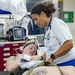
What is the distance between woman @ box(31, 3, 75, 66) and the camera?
74.1 inches

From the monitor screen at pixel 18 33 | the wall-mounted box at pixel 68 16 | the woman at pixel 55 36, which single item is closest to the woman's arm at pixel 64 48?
the woman at pixel 55 36

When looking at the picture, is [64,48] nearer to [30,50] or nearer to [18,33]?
[30,50]

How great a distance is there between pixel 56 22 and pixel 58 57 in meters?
0.35

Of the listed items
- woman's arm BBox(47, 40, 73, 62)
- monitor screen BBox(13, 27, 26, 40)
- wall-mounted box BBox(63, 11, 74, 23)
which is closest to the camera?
woman's arm BBox(47, 40, 73, 62)

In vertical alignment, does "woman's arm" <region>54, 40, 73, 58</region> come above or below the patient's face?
above

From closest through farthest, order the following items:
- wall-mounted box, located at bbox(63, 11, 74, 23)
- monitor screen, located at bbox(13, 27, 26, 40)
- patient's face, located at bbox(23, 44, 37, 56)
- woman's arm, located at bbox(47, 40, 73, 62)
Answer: woman's arm, located at bbox(47, 40, 73, 62)
patient's face, located at bbox(23, 44, 37, 56)
monitor screen, located at bbox(13, 27, 26, 40)
wall-mounted box, located at bbox(63, 11, 74, 23)

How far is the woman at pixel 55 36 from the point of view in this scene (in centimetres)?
188

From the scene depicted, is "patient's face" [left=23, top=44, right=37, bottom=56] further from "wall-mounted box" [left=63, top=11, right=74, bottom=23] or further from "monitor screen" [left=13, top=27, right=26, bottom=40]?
"wall-mounted box" [left=63, top=11, right=74, bottom=23]

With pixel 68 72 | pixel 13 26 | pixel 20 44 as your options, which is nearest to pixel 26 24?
pixel 13 26

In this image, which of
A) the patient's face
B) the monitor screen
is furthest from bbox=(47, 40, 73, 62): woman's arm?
the monitor screen

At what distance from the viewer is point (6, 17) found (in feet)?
12.8

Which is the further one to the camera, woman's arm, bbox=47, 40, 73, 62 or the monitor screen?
the monitor screen

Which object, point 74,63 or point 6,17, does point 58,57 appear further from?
point 6,17

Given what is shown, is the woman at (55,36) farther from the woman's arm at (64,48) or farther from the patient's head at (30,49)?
the patient's head at (30,49)
